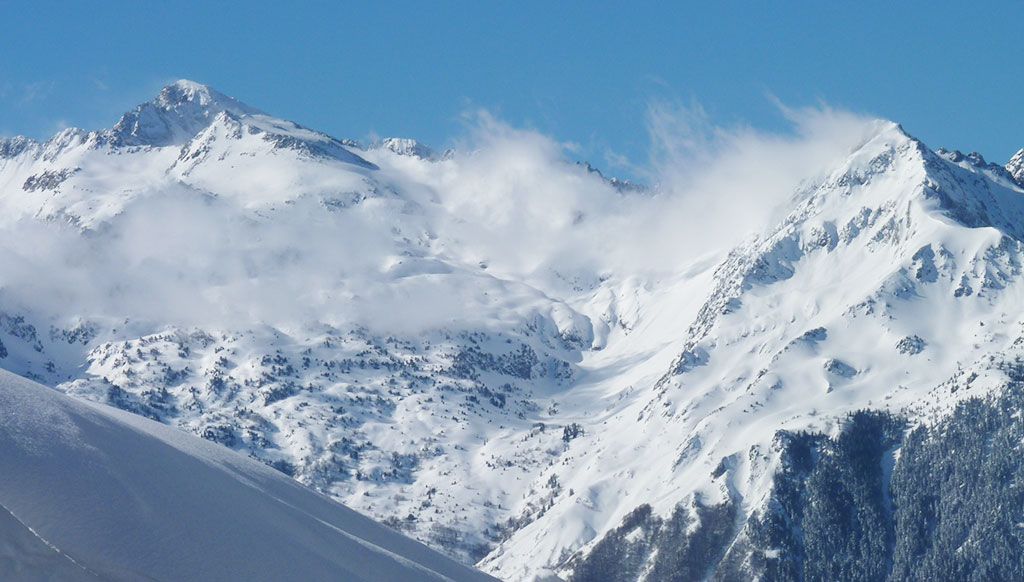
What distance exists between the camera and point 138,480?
45.3 meters

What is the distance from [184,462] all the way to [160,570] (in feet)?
27.9

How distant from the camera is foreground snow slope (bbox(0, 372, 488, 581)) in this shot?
40.2 metres

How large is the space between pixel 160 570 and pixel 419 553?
69.9ft

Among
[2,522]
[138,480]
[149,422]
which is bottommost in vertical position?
[2,522]

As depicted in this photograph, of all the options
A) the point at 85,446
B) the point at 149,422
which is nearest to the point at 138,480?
the point at 85,446

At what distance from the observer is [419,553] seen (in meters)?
62.0

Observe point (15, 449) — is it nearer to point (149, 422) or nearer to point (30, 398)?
point (30, 398)

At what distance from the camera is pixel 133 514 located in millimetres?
42906

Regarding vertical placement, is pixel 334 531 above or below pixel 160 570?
above

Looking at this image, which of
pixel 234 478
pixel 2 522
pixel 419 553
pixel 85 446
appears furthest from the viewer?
pixel 419 553

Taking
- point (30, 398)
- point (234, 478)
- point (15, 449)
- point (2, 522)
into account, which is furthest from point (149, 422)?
point (2, 522)

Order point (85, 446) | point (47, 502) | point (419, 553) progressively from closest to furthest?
point (47, 502)
point (85, 446)
point (419, 553)

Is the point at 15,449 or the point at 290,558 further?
the point at 290,558

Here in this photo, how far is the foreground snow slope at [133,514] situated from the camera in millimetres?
40156
